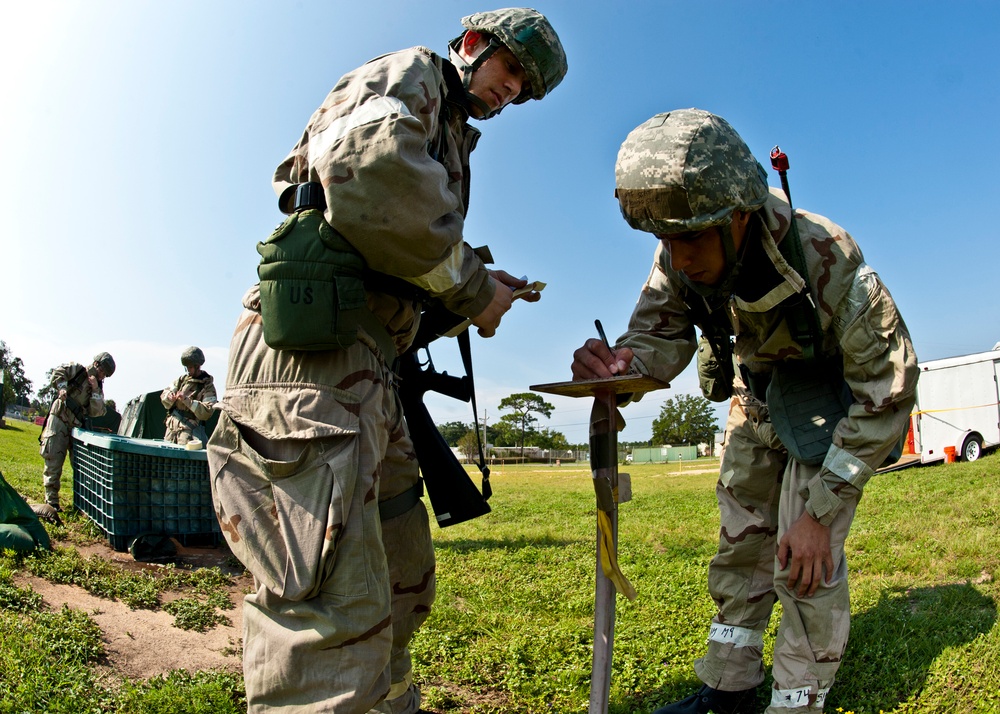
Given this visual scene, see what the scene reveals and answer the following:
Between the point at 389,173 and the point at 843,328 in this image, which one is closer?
the point at 389,173

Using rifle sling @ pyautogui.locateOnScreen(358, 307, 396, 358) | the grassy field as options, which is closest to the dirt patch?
the grassy field

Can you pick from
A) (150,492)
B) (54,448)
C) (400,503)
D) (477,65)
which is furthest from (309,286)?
(54,448)

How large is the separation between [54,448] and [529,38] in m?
9.28

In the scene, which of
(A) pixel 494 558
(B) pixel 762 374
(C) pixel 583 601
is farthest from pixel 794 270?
(A) pixel 494 558

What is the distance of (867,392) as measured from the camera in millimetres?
2594

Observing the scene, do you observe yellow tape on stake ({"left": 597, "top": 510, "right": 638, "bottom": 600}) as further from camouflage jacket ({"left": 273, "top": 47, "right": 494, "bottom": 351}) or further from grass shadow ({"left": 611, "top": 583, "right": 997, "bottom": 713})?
grass shadow ({"left": 611, "top": 583, "right": 997, "bottom": 713})

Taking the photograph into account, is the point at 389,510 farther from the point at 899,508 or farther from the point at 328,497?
the point at 899,508

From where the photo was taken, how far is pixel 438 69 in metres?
2.38

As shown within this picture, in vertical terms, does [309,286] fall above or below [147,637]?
above

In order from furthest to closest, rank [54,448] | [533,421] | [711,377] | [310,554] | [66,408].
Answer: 1. [533,421]
2. [66,408]
3. [54,448]
4. [711,377]
5. [310,554]

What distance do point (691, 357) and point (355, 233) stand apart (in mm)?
1906

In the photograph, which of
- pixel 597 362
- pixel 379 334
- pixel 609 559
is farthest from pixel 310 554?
pixel 597 362

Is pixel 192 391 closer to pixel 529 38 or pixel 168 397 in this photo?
pixel 168 397

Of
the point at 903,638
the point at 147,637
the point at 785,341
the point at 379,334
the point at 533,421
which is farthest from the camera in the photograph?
the point at 533,421
